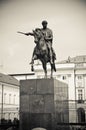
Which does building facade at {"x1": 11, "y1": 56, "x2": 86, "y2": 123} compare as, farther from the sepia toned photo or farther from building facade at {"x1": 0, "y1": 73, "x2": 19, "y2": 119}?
the sepia toned photo

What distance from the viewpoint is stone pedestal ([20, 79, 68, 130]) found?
8.03m

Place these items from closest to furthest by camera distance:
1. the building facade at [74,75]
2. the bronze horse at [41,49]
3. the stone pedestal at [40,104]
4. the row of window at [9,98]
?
the stone pedestal at [40,104] → the bronze horse at [41,49] → the building facade at [74,75] → the row of window at [9,98]

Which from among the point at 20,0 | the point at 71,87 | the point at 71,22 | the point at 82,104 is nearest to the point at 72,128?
the point at 71,22

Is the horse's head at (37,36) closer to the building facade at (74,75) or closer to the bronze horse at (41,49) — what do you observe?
the bronze horse at (41,49)

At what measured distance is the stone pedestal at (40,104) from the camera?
26.3 ft

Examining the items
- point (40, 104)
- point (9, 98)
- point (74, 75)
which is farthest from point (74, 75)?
point (40, 104)

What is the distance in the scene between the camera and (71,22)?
10445 mm

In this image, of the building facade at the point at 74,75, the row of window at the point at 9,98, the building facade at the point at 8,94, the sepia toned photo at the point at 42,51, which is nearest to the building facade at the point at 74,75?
the building facade at the point at 74,75

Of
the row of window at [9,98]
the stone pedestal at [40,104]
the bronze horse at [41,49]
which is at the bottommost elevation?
the row of window at [9,98]

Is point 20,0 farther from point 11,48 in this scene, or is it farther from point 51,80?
point 51,80

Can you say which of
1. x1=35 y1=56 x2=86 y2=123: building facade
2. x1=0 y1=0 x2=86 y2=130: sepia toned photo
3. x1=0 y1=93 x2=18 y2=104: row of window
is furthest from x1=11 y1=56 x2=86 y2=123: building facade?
x1=0 y1=0 x2=86 y2=130: sepia toned photo

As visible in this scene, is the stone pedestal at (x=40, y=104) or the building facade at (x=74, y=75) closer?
the stone pedestal at (x=40, y=104)

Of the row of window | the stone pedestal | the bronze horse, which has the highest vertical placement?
the bronze horse

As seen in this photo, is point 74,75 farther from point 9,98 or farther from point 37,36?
point 37,36
